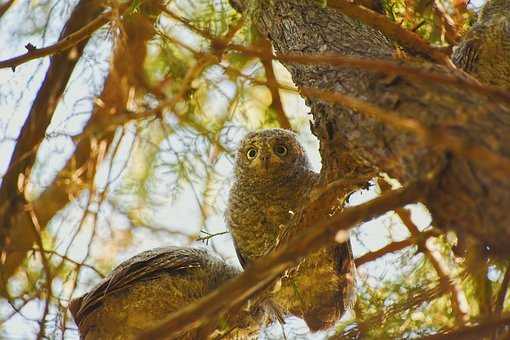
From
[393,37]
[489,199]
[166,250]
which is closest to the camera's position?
[489,199]

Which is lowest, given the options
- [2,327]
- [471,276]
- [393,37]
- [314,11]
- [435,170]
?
[471,276]

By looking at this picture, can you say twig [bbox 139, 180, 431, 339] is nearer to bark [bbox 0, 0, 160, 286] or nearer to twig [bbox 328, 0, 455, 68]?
twig [bbox 328, 0, 455, 68]

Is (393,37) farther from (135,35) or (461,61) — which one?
(135,35)

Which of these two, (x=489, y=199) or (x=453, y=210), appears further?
(x=453, y=210)

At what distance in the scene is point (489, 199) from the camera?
5.39 feet

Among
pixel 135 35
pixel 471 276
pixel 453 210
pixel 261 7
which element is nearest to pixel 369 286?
pixel 471 276

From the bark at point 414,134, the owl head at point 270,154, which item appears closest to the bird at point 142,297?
the owl head at point 270,154

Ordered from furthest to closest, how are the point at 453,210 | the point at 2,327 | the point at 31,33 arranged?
the point at 31,33
the point at 2,327
the point at 453,210

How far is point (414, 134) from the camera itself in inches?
74.6

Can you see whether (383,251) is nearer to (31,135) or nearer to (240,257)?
(240,257)

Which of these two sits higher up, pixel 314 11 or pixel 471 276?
pixel 314 11

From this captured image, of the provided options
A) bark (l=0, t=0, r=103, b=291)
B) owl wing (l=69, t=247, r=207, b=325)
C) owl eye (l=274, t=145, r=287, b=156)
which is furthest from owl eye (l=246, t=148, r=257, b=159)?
bark (l=0, t=0, r=103, b=291)

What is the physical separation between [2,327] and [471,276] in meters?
2.30

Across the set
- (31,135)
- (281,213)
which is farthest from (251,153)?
(31,135)
